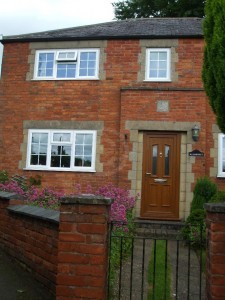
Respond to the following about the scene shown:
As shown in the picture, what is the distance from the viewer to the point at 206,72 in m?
4.89

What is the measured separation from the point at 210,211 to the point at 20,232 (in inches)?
116

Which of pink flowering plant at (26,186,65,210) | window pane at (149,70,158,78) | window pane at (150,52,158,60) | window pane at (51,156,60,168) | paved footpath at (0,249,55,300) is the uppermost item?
window pane at (150,52,158,60)

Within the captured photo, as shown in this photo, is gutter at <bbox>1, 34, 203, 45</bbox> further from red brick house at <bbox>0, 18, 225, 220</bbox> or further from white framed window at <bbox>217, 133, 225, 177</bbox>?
white framed window at <bbox>217, 133, 225, 177</bbox>

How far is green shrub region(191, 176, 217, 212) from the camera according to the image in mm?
9195

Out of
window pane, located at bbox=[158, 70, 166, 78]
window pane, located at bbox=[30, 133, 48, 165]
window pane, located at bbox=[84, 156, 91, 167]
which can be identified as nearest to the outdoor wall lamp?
window pane, located at bbox=[158, 70, 166, 78]

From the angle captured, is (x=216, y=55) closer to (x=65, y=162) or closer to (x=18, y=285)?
(x=18, y=285)

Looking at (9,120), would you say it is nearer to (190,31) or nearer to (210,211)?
(190,31)

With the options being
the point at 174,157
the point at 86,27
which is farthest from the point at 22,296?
the point at 86,27

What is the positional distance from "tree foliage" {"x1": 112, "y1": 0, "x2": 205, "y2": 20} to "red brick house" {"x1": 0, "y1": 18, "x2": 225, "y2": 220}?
10.2 metres

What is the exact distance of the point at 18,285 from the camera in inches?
161

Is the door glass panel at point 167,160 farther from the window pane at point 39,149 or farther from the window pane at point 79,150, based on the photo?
the window pane at point 39,149

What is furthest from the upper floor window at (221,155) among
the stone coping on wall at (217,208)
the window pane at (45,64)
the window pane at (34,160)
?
the stone coping on wall at (217,208)

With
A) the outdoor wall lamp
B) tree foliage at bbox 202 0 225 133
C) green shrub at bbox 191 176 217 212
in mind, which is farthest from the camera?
the outdoor wall lamp

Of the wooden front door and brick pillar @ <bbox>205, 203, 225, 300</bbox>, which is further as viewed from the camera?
the wooden front door
